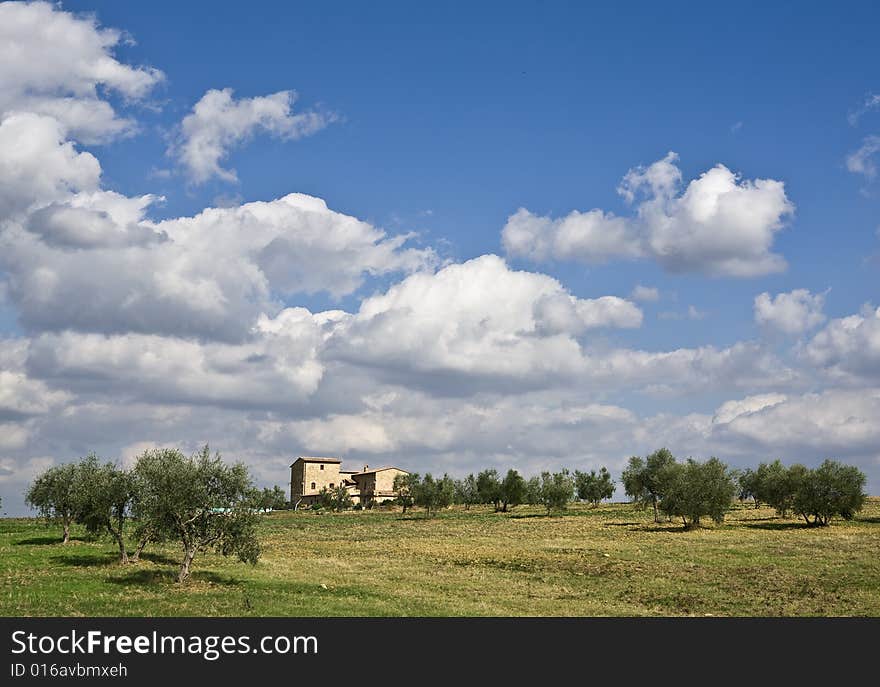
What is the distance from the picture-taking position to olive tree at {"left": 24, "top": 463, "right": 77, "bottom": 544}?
66.8 metres

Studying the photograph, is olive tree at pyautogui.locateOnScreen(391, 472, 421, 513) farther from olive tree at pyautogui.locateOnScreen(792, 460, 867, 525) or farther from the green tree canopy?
olive tree at pyautogui.locateOnScreen(792, 460, 867, 525)

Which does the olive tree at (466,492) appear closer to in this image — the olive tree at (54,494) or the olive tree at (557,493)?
the olive tree at (557,493)

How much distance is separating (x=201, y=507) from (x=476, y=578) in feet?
59.9

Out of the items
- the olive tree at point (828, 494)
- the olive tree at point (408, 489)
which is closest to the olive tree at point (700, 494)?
the olive tree at point (828, 494)

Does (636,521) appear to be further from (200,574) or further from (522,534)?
(200,574)

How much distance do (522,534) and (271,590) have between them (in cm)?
5164

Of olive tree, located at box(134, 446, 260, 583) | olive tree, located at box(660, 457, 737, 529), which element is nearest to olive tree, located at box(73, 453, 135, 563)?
olive tree, located at box(134, 446, 260, 583)

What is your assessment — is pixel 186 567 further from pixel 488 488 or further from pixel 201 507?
pixel 488 488

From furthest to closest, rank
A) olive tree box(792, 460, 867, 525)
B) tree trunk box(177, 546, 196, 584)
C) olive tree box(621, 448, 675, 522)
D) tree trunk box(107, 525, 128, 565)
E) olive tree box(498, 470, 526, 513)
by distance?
olive tree box(498, 470, 526, 513), olive tree box(621, 448, 675, 522), olive tree box(792, 460, 867, 525), tree trunk box(107, 525, 128, 565), tree trunk box(177, 546, 196, 584)

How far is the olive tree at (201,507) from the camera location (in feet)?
142

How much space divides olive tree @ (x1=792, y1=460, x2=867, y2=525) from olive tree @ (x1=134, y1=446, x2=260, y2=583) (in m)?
74.3

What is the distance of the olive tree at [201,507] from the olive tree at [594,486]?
464 feet

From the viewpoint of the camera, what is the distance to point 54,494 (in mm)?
68125
